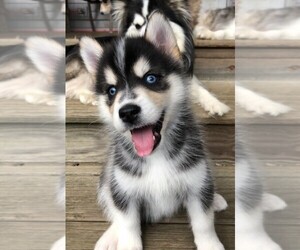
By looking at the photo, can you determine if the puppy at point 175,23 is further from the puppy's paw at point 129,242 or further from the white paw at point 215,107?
the puppy's paw at point 129,242

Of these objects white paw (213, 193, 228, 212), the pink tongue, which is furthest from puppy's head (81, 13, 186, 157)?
white paw (213, 193, 228, 212)

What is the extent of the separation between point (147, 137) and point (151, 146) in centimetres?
3

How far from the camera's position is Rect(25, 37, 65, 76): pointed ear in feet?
3.48

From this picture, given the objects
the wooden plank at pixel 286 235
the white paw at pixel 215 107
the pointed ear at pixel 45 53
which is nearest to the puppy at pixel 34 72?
the pointed ear at pixel 45 53

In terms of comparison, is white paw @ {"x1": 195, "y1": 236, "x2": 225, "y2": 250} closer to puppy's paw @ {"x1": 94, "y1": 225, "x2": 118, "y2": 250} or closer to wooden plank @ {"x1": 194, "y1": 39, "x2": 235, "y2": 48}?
puppy's paw @ {"x1": 94, "y1": 225, "x2": 118, "y2": 250}

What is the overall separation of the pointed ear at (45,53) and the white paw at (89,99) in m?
0.10

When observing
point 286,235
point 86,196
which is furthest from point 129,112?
point 286,235

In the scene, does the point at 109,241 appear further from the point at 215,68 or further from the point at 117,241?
the point at 215,68

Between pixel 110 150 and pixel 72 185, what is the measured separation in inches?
5.1

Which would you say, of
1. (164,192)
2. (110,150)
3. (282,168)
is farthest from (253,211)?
(110,150)

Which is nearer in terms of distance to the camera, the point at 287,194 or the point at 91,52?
the point at 91,52

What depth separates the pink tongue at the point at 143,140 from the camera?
0.92m

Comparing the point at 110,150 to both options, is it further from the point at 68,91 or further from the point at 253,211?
the point at 253,211

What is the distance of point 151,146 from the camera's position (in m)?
0.94
